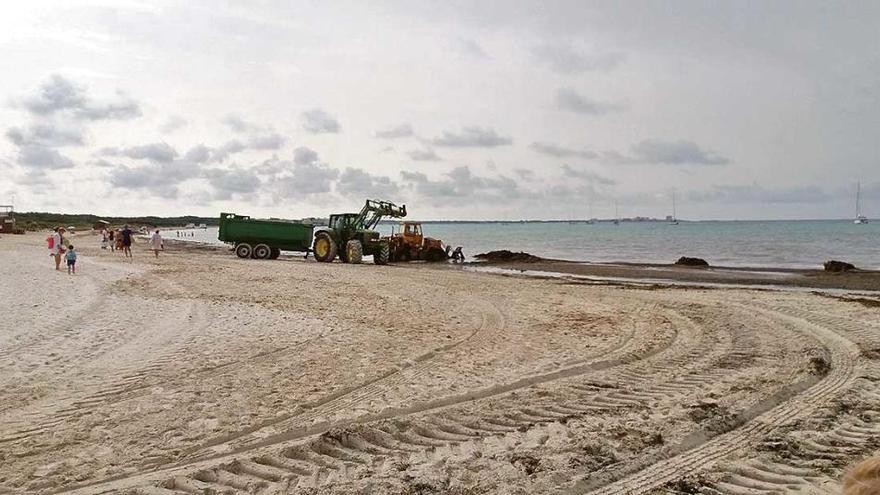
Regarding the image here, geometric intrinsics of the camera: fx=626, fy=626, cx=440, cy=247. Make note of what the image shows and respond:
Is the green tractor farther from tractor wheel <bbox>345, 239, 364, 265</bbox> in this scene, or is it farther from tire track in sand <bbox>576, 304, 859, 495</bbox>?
tire track in sand <bbox>576, 304, 859, 495</bbox>

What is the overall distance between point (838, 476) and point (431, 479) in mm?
2742

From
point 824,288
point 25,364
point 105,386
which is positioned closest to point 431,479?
point 105,386

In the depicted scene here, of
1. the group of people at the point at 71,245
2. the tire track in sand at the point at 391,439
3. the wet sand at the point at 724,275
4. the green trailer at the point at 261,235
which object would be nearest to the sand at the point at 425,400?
the tire track in sand at the point at 391,439

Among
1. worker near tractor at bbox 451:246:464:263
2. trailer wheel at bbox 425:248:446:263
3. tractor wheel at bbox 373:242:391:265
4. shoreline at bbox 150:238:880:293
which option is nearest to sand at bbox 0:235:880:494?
shoreline at bbox 150:238:880:293

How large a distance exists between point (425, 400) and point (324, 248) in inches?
890

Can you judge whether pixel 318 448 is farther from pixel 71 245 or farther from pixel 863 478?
pixel 71 245

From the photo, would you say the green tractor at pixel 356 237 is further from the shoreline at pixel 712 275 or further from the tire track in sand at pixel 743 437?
the tire track in sand at pixel 743 437

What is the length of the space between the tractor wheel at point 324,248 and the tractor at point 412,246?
9.58 ft

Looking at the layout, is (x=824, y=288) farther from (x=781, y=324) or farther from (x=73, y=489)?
(x=73, y=489)

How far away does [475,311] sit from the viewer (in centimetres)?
1273

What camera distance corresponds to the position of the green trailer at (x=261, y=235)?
97.0 ft

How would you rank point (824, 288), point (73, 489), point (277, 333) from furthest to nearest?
point (824, 288) < point (277, 333) < point (73, 489)

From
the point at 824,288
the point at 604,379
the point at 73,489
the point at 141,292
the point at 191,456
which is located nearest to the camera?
the point at 73,489

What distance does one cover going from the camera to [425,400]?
598cm
